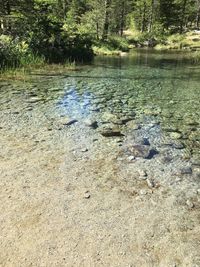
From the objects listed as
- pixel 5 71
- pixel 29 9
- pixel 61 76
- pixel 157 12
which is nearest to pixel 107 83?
pixel 61 76

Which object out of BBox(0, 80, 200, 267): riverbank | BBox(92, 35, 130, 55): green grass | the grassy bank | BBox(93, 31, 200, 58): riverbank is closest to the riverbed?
BBox(0, 80, 200, 267): riverbank

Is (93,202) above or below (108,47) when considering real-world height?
below

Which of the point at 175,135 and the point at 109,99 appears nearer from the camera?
the point at 175,135

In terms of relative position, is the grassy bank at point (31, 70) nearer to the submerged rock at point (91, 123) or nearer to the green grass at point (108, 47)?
the submerged rock at point (91, 123)

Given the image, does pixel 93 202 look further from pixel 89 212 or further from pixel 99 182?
pixel 99 182

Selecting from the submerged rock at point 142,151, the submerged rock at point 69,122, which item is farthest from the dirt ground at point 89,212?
the submerged rock at point 69,122

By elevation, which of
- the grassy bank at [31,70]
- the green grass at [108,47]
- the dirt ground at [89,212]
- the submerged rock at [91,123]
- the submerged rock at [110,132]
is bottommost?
the dirt ground at [89,212]

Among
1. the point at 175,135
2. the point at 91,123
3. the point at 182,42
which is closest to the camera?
the point at 175,135

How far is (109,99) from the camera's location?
11.2 meters

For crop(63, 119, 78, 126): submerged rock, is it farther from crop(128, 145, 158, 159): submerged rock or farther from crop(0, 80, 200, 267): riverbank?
crop(128, 145, 158, 159): submerged rock

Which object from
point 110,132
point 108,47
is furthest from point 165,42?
point 110,132

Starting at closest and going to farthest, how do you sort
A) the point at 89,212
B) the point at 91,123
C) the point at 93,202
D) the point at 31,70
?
the point at 89,212, the point at 93,202, the point at 91,123, the point at 31,70

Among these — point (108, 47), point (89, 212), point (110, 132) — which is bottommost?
point (89, 212)

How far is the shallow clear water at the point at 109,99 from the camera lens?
873 cm
